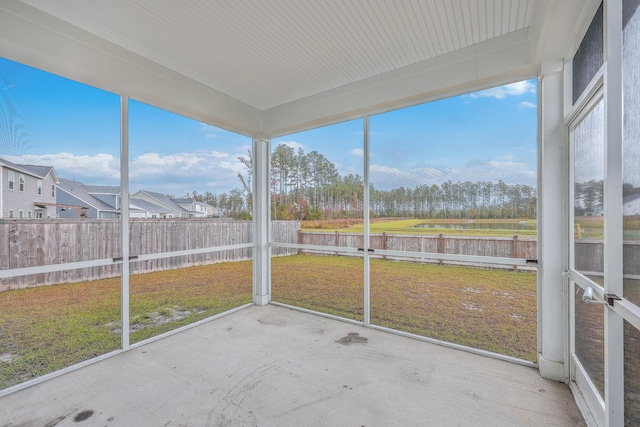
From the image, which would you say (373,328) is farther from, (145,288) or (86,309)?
(86,309)

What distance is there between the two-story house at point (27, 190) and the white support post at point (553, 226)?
13.6 feet

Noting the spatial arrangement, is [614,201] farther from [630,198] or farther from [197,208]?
[197,208]

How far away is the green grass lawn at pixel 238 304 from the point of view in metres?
2.33

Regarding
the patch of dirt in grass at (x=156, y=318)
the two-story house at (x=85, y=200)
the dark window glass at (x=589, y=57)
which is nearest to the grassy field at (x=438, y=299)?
the patch of dirt in grass at (x=156, y=318)

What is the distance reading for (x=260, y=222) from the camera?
4.30 meters

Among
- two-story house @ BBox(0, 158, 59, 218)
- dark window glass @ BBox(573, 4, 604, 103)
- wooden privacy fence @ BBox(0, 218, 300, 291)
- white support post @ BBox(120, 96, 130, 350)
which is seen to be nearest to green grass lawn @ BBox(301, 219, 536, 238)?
dark window glass @ BBox(573, 4, 604, 103)

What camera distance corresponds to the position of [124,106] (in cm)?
282

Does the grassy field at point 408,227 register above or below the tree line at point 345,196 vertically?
below

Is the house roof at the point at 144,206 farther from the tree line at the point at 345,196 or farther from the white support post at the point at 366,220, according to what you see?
the white support post at the point at 366,220

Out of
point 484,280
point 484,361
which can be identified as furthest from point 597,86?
point 484,361

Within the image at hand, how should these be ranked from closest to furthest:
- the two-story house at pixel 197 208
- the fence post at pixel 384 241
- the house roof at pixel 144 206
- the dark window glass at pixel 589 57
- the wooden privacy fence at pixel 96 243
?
the dark window glass at pixel 589 57 < the wooden privacy fence at pixel 96 243 < the house roof at pixel 144 206 < the fence post at pixel 384 241 < the two-story house at pixel 197 208

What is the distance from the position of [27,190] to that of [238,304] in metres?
2.66

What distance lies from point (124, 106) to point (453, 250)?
364cm

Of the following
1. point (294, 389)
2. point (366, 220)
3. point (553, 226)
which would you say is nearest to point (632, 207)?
point (553, 226)
